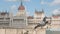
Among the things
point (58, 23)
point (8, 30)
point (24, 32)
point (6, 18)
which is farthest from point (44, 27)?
point (58, 23)

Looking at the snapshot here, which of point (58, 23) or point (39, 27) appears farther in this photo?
point (58, 23)

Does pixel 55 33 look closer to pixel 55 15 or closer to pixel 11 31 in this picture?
pixel 11 31

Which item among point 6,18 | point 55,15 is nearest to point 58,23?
point 55,15

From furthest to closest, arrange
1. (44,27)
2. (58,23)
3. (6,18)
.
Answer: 1. (58,23)
2. (6,18)
3. (44,27)

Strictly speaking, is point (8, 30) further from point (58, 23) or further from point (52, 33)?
point (58, 23)

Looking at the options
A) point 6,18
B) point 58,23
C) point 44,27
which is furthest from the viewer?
point 58,23

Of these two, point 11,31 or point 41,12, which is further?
point 41,12

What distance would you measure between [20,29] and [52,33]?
1095mm

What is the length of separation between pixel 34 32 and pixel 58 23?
132 ft

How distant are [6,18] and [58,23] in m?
11.5

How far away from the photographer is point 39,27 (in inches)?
314

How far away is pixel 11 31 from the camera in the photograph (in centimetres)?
830

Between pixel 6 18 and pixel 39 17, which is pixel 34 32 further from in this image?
pixel 39 17

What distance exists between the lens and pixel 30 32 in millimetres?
8055
